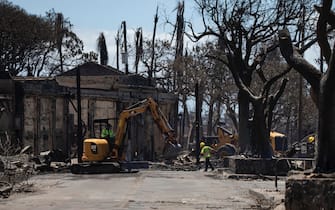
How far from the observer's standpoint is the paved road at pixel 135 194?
1917 centimetres

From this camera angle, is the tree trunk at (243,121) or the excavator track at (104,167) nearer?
the excavator track at (104,167)

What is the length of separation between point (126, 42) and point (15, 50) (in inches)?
452

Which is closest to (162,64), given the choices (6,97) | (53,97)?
(53,97)

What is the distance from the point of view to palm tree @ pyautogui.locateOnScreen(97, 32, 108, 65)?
6981 centimetres

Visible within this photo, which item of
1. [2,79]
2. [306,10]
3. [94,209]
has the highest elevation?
[306,10]

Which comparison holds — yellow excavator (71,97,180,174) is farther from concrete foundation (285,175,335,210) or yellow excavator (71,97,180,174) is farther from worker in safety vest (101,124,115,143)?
concrete foundation (285,175,335,210)

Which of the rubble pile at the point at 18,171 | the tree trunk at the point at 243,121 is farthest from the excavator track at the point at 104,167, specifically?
the tree trunk at the point at 243,121

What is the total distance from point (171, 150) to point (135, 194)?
21071 mm

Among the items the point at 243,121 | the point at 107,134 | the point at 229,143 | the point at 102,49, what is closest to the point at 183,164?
the point at 243,121

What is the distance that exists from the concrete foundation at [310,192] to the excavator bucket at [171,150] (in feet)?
81.6

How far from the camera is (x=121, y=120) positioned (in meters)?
35.9

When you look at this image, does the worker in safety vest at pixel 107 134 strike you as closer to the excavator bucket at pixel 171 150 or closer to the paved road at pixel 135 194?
the excavator bucket at pixel 171 150

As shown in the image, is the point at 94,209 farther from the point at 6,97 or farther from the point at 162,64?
the point at 162,64

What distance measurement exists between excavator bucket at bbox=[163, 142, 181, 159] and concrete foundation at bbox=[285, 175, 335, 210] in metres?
24.9
